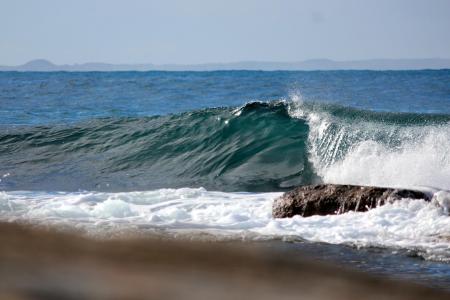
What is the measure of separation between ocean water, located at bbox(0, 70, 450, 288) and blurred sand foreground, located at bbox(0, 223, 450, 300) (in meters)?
2.87

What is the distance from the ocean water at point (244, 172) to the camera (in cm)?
675

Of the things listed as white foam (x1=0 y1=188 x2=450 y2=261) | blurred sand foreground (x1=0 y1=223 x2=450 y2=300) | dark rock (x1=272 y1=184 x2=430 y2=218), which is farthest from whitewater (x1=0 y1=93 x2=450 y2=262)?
blurred sand foreground (x1=0 y1=223 x2=450 y2=300)

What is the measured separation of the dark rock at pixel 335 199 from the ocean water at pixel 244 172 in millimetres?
167

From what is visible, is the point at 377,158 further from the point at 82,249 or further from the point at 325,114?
the point at 82,249

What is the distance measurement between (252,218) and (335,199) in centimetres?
98

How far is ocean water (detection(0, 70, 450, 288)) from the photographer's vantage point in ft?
22.2

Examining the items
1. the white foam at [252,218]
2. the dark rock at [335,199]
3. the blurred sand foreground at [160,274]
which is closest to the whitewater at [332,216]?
the white foam at [252,218]

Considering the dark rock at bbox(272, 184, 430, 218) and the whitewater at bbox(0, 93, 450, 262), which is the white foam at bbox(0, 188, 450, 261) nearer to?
the whitewater at bbox(0, 93, 450, 262)

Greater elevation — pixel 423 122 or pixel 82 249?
pixel 82 249

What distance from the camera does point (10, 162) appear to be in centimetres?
1523

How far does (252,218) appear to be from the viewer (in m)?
8.05

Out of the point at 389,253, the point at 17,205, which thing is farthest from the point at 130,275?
the point at 17,205

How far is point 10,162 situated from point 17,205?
6844 mm

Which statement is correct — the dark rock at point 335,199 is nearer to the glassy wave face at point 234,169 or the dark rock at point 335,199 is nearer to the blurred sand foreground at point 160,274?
the glassy wave face at point 234,169
